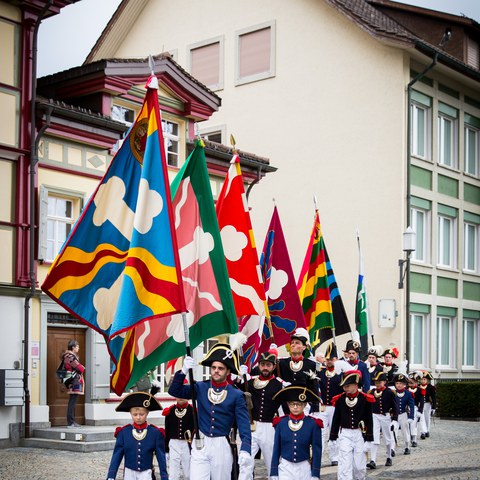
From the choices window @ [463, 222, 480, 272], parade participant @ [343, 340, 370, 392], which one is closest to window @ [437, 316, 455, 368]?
window @ [463, 222, 480, 272]

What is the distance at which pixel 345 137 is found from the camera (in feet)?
107

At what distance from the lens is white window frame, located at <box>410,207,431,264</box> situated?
3253 centimetres

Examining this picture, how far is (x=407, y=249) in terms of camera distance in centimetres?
2716

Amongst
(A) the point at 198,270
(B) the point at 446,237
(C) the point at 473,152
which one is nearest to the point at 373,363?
(A) the point at 198,270

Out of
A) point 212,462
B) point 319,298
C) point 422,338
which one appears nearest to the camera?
point 212,462

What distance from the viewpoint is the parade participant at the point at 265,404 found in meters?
13.9

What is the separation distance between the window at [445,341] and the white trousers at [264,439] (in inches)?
796

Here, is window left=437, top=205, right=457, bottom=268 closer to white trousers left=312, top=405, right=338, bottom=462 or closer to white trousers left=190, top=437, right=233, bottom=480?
white trousers left=312, top=405, right=338, bottom=462

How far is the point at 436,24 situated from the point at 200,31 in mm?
8353

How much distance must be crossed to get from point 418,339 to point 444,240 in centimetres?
377

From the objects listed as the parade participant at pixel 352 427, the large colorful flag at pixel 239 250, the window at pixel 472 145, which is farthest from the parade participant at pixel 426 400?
the window at pixel 472 145

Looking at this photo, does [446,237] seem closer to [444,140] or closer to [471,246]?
[471,246]

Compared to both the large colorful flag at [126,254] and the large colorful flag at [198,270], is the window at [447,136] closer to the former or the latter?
the large colorful flag at [198,270]

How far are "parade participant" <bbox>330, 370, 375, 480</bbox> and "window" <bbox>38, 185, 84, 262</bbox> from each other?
27.9 feet
